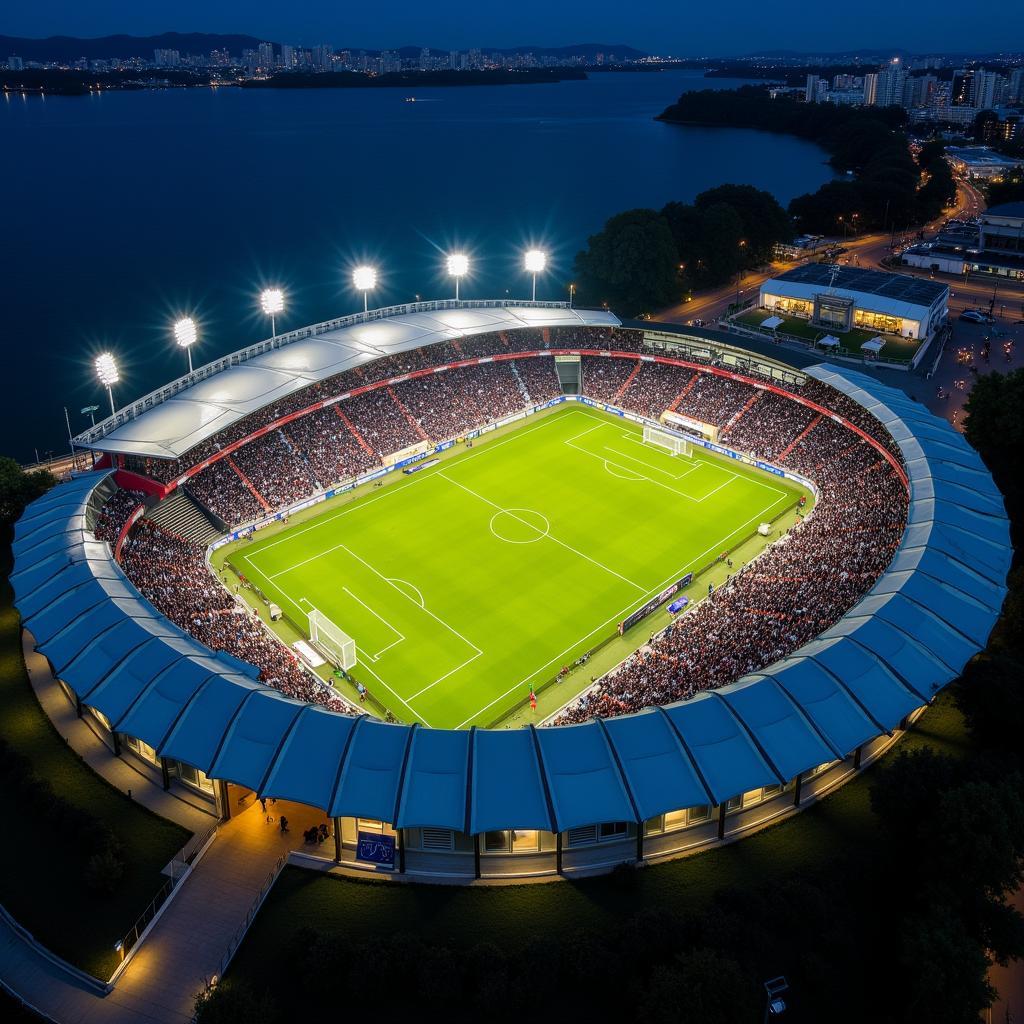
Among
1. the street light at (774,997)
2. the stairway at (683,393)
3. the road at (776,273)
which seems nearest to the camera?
the street light at (774,997)

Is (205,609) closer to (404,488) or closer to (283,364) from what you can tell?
(404,488)

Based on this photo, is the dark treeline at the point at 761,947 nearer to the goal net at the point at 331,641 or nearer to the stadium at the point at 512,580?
the stadium at the point at 512,580

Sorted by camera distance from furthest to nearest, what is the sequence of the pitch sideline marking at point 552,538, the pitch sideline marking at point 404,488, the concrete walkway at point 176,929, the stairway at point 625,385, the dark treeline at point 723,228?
the dark treeline at point 723,228, the stairway at point 625,385, the pitch sideline marking at point 404,488, the pitch sideline marking at point 552,538, the concrete walkway at point 176,929

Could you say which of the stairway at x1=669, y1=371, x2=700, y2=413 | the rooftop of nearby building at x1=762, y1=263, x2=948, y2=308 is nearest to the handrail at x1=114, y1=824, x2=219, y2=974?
the stairway at x1=669, y1=371, x2=700, y2=413

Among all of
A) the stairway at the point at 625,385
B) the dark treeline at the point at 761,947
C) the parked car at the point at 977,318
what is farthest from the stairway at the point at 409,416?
the parked car at the point at 977,318

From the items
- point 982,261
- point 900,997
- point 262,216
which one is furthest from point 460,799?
point 262,216

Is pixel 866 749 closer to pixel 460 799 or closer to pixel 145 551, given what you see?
pixel 460 799

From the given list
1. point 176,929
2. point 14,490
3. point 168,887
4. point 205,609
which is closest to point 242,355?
point 14,490
